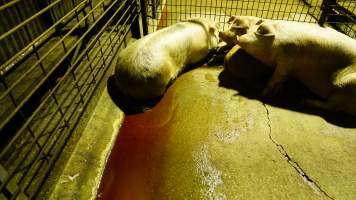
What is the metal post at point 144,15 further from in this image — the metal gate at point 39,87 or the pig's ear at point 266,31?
the pig's ear at point 266,31

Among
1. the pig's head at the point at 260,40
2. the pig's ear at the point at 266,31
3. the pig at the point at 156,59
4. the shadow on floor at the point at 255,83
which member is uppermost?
the pig's ear at the point at 266,31

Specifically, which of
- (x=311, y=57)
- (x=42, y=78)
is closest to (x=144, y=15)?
(x=42, y=78)

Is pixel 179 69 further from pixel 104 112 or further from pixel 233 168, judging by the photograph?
pixel 233 168

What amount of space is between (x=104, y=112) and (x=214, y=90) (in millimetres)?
1325

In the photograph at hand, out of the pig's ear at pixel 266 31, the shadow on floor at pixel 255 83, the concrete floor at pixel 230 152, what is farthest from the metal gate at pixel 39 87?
the pig's ear at pixel 266 31

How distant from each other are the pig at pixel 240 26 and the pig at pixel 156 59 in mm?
371

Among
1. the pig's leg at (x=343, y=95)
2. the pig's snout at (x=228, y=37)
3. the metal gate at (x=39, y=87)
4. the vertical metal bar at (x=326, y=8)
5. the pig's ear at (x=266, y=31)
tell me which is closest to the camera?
the metal gate at (x=39, y=87)

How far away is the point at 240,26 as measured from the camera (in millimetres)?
3393

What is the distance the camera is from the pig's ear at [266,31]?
288 centimetres

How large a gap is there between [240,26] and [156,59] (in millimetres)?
1288

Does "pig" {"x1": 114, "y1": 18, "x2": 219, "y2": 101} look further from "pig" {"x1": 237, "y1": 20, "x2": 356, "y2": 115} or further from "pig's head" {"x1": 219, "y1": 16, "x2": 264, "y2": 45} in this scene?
"pig" {"x1": 237, "y1": 20, "x2": 356, "y2": 115}

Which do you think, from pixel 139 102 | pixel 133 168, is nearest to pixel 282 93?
pixel 139 102

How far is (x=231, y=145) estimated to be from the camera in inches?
97.1

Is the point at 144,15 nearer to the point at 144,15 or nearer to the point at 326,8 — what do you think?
the point at 144,15
